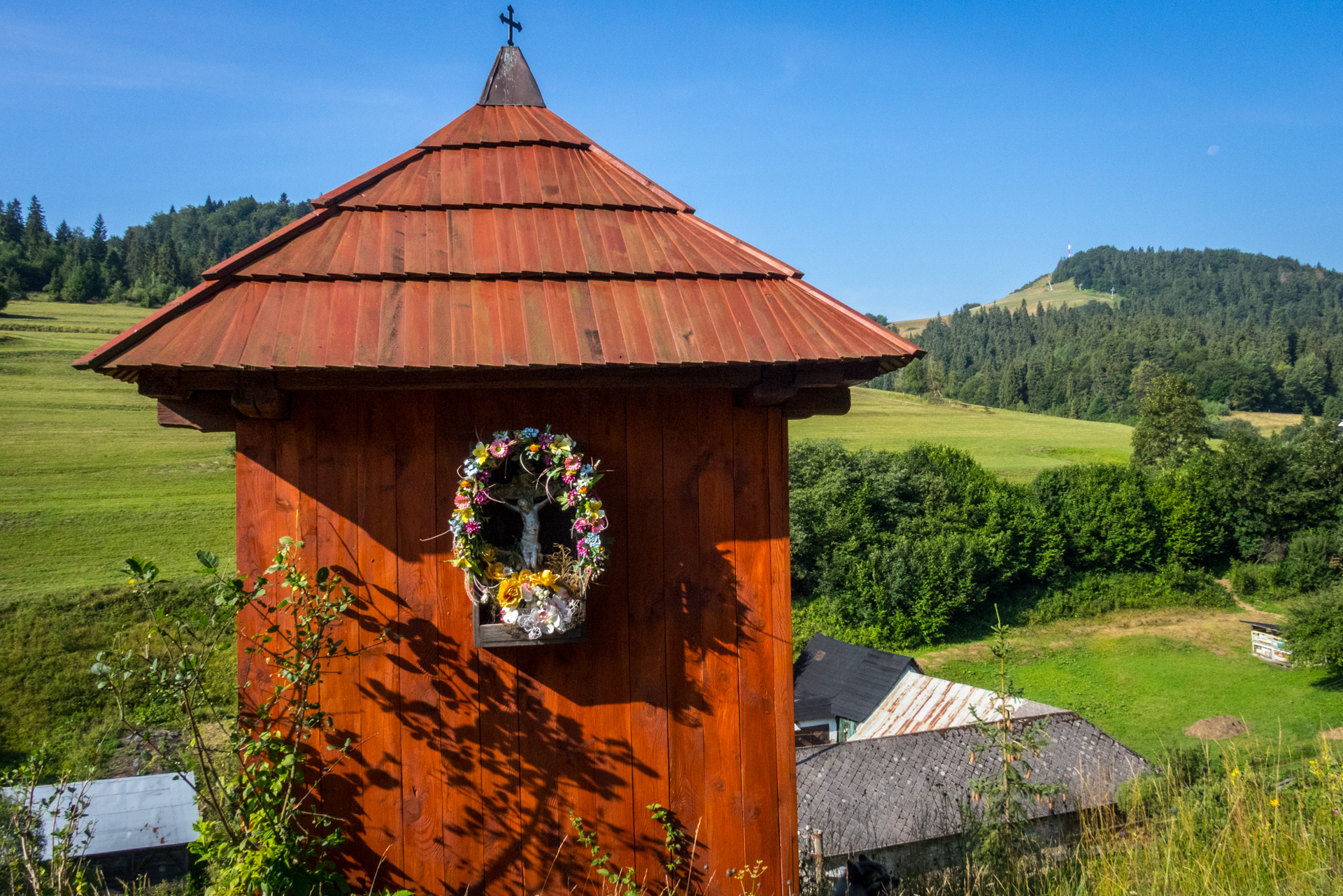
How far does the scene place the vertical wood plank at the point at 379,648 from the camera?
3055mm

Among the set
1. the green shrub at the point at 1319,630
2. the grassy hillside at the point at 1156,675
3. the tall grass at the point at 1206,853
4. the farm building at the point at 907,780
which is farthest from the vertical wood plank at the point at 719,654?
the green shrub at the point at 1319,630

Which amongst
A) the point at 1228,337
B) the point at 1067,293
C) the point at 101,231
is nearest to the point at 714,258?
the point at 101,231

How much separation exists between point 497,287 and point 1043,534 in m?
35.7

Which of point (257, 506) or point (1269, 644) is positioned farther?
point (1269, 644)

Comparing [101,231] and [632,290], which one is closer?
[632,290]

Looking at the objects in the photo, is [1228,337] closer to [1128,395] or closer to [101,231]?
[1128,395]

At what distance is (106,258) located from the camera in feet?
200

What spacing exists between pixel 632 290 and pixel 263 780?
233 cm

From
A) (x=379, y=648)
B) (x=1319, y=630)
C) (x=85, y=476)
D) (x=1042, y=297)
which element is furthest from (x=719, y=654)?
(x=1042, y=297)

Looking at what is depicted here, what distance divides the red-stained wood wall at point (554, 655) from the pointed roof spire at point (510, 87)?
1851mm

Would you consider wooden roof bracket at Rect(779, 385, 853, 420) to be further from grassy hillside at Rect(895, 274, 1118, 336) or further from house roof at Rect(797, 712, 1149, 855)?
grassy hillside at Rect(895, 274, 1118, 336)

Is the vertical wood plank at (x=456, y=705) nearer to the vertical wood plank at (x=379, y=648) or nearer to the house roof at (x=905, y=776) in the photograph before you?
the vertical wood plank at (x=379, y=648)

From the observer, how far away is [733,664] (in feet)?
10.6

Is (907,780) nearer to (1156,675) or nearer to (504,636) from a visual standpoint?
(504,636)
